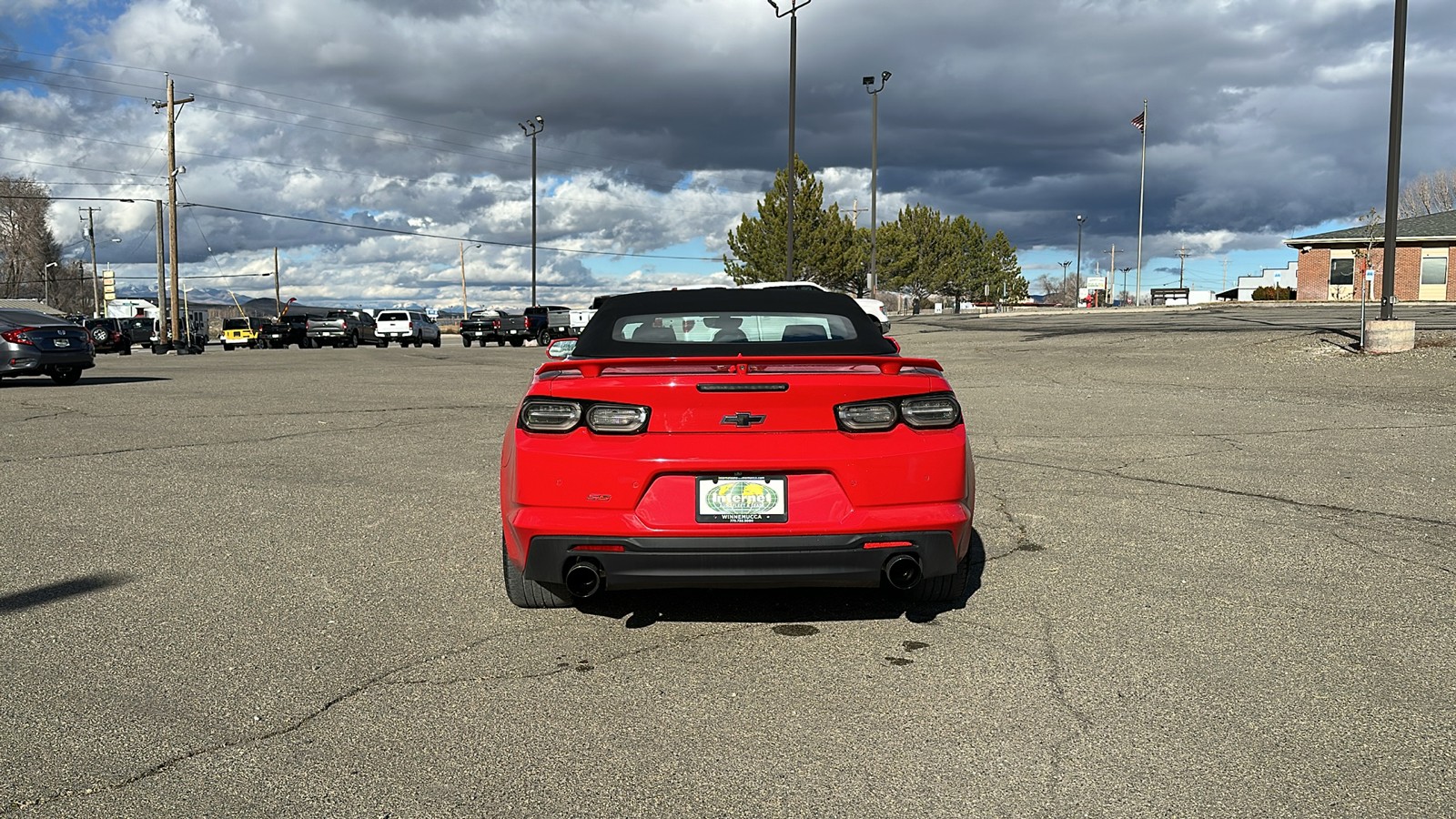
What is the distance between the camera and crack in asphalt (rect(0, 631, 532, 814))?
305cm

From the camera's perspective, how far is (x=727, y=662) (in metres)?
4.24

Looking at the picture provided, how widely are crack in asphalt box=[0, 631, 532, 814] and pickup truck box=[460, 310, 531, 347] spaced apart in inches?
1671

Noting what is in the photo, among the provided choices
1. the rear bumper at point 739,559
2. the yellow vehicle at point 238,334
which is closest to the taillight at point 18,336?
the rear bumper at point 739,559

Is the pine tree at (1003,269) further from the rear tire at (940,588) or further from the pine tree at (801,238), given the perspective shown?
the rear tire at (940,588)

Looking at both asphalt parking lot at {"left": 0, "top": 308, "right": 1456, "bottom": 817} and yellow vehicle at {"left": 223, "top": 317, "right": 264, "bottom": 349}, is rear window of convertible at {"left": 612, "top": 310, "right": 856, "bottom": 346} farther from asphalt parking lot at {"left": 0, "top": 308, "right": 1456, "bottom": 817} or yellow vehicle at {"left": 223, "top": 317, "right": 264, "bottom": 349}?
yellow vehicle at {"left": 223, "top": 317, "right": 264, "bottom": 349}

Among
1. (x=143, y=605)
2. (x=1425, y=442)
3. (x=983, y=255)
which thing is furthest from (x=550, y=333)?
(x=983, y=255)

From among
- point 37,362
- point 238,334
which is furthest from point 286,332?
point 37,362

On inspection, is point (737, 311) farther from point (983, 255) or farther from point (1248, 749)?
point (983, 255)

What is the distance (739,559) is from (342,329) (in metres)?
45.9

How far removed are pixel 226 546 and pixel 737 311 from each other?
3097 mm

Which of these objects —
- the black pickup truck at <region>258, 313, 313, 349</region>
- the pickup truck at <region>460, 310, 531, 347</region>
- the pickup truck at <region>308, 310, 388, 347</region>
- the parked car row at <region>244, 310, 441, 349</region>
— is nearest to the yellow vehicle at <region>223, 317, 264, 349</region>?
the parked car row at <region>244, 310, 441, 349</region>

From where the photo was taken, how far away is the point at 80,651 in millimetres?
4363

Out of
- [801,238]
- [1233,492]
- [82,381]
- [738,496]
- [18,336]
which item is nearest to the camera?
[738,496]

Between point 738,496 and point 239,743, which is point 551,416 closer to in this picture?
point 738,496
